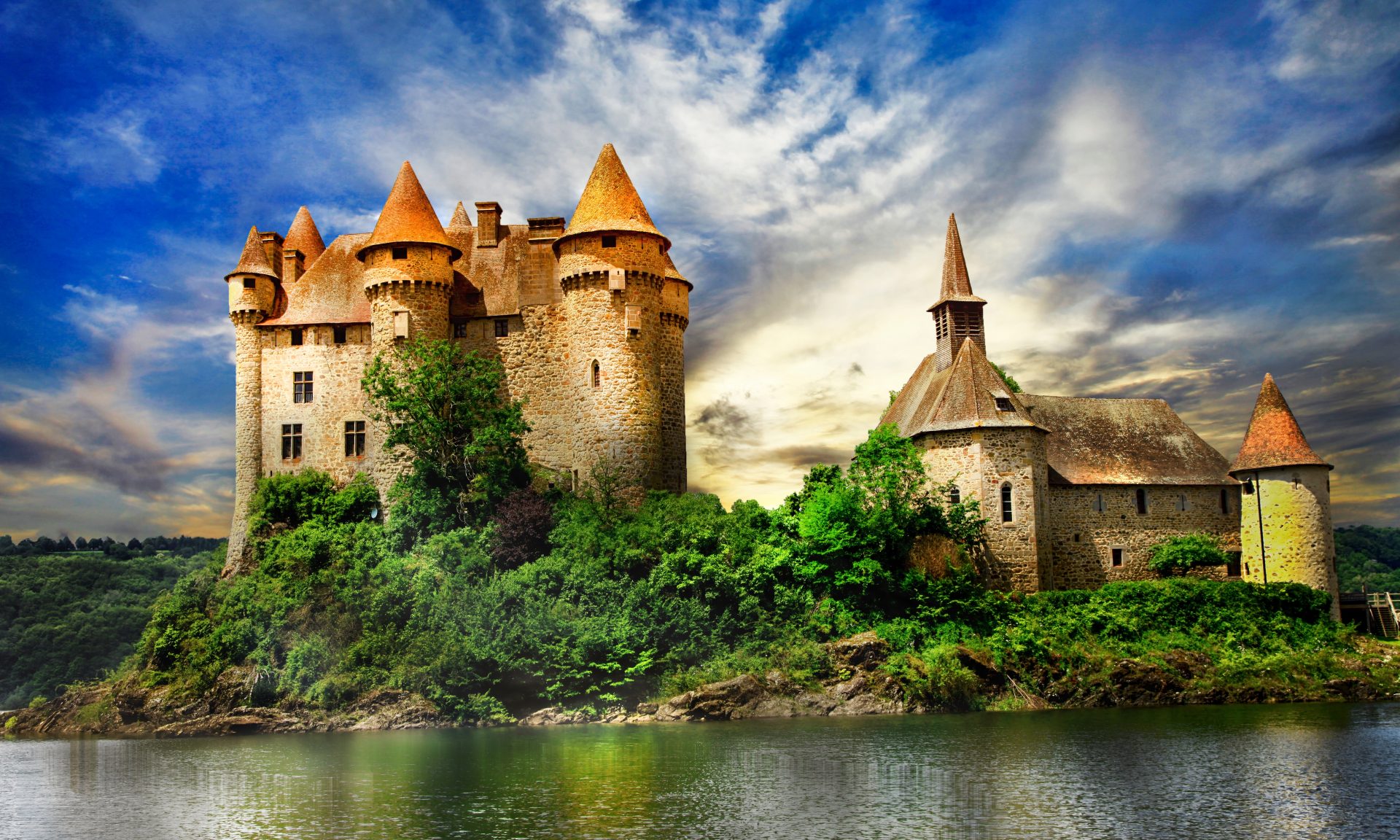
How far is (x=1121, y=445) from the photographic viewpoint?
45.2 meters

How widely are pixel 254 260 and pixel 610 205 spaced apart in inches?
618

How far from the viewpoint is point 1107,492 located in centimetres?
4366

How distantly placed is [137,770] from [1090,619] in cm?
2908

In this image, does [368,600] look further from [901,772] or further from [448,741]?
[901,772]

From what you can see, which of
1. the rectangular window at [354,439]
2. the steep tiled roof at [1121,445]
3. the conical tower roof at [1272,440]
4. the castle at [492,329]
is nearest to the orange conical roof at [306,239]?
the castle at [492,329]

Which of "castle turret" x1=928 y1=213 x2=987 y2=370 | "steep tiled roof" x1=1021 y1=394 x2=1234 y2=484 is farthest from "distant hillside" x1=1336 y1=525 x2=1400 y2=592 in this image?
"castle turret" x1=928 y1=213 x2=987 y2=370

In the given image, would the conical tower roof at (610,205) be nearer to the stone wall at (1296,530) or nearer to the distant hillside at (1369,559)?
the stone wall at (1296,530)

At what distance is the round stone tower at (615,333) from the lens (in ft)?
138

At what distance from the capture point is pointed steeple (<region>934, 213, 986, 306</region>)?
152 ft

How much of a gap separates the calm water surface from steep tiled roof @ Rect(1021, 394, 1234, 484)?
13.1m

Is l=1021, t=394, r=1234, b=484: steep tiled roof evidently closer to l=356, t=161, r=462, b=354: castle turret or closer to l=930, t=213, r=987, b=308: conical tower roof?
l=930, t=213, r=987, b=308: conical tower roof

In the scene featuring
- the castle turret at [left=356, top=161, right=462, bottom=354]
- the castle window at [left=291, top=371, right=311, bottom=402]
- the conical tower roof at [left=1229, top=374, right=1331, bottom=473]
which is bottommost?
the conical tower roof at [left=1229, top=374, right=1331, bottom=473]

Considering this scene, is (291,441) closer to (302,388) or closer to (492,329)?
(302,388)

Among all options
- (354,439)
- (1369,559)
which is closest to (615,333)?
(354,439)
